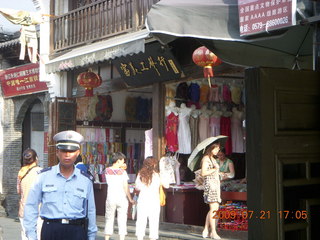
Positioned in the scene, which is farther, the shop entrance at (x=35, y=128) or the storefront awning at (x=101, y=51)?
the shop entrance at (x=35, y=128)

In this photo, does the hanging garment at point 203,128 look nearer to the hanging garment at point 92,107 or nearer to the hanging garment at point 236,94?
the hanging garment at point 236,94

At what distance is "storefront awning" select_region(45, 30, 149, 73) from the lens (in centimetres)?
1149

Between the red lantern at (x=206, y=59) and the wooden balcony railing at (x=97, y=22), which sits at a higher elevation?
the wooden balcony railing at (x=97, y=22)

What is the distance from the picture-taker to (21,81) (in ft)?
59.3

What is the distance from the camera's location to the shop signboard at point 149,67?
40.2 ft

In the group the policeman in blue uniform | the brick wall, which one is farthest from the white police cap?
the brick wall

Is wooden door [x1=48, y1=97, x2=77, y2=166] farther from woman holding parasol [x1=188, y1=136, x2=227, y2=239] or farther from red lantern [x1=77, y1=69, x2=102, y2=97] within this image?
woman holding parasol [x1=188, y1=136, x2=227, y2=239]

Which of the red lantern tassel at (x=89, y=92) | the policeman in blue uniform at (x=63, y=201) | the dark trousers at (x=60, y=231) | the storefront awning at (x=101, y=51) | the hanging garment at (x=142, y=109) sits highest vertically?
the storefront awning at (x=101, y=51)

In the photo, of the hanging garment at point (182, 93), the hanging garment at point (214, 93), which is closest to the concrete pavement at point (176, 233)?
the hanging garment at point (182, 93)

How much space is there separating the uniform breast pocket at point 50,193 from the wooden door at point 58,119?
33.7 ft

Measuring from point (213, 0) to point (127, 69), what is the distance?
9009 mm

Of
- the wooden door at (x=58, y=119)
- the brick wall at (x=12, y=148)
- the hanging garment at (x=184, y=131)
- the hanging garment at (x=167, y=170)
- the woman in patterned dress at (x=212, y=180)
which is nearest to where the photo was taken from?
the woman in patterned dress at (x=212, y=180)

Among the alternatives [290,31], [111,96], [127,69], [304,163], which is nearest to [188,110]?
[127,69]

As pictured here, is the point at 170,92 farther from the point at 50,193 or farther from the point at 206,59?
the point at 50,193
